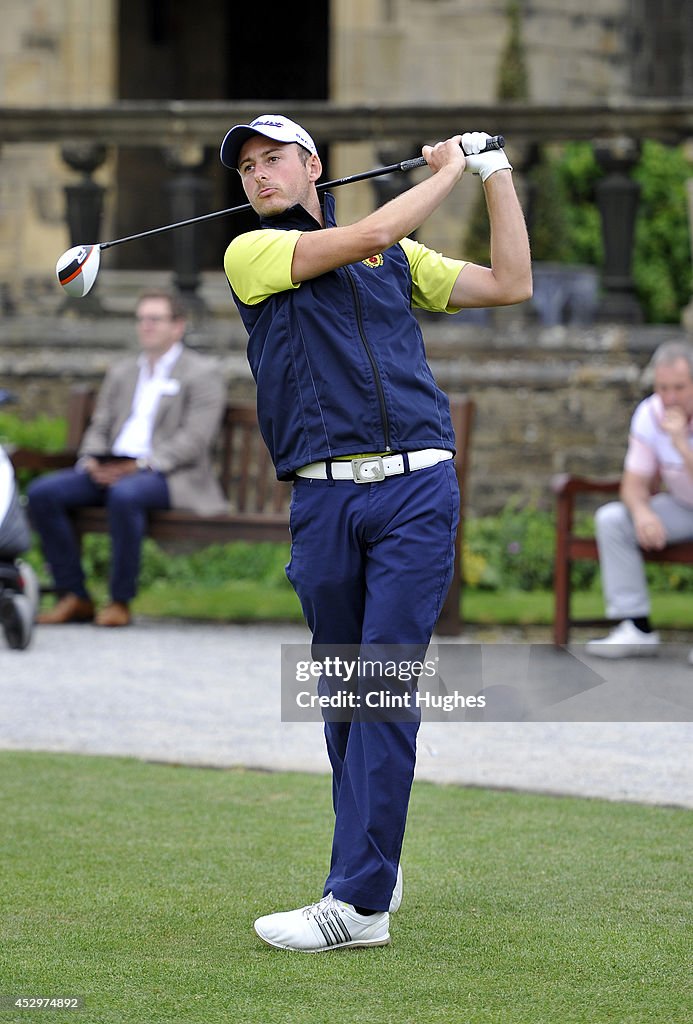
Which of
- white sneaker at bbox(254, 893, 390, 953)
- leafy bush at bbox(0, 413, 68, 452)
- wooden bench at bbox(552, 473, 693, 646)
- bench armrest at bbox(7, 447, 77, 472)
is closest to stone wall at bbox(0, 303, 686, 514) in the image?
leafy bush at bbox(0, 413, 68, 452)

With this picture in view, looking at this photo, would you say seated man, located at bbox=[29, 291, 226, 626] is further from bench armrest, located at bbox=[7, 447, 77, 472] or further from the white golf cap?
the white golf cap

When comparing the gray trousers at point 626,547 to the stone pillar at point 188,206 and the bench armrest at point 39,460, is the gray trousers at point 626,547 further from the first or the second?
the stone pillar at point 188,206

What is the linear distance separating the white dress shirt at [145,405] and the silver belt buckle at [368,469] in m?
5.72

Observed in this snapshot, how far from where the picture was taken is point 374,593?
415cm

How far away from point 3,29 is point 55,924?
1223 centimetres

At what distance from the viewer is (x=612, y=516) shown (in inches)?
329

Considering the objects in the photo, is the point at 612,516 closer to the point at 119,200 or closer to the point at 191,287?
the point at 191,287

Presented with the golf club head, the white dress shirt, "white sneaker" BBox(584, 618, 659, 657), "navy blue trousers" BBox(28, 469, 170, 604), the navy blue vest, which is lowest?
"white sneaker" BBox(584, 618, 659, 657)

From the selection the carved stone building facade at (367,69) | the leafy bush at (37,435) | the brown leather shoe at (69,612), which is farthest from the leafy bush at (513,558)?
the carved stone building facade at (367,69)

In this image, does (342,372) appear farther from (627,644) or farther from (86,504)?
(86,504)

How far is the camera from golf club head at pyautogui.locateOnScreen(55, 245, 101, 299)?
474 cm

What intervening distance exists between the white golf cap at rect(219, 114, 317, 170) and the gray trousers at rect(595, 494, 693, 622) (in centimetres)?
433

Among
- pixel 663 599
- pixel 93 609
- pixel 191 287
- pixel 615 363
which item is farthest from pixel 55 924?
pixel 191 287

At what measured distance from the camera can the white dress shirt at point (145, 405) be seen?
32.2 ft
